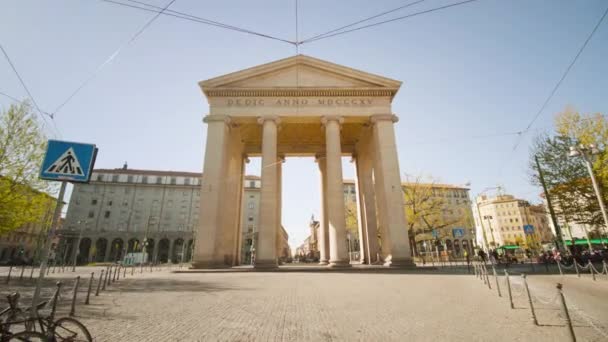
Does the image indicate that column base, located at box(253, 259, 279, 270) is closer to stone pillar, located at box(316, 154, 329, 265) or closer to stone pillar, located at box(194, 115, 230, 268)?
stone pillar, located at box(194, 115, 230, 268)

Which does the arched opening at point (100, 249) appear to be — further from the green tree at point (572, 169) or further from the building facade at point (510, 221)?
the building facade at point (510, 221)

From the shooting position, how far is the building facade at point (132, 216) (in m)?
57.9

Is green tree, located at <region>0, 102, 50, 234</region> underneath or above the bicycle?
above

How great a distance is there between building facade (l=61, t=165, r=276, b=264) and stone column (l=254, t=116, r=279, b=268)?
43.5m

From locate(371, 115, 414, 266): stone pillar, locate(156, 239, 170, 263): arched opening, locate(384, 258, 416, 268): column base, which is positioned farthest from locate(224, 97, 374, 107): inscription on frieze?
locate(156, 239, 170, 263): arched opening

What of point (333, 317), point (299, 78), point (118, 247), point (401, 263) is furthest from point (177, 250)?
point (333, 317)

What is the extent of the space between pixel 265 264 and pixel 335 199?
681 cm

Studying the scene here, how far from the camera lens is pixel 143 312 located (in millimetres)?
6043

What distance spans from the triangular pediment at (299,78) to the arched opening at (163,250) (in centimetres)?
5174

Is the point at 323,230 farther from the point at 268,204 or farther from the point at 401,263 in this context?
the point at 401,263

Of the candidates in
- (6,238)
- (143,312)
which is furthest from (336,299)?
(6,238)

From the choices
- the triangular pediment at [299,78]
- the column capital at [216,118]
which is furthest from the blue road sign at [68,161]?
the triangular pediment at [299,78]

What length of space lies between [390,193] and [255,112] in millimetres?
12860

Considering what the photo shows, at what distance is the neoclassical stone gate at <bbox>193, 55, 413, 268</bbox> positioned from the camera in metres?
18.9
